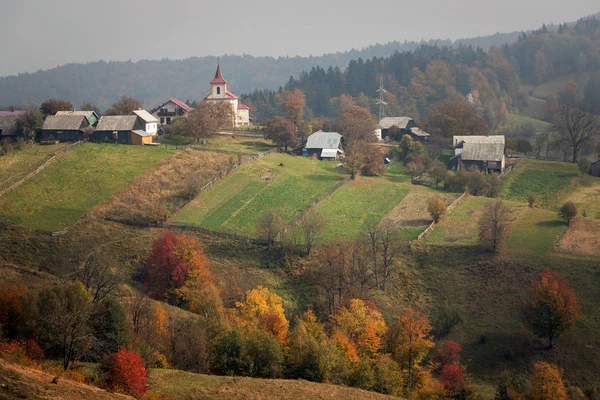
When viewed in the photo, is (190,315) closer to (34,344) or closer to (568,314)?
(34,344)

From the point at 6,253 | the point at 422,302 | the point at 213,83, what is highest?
the point at 213,83

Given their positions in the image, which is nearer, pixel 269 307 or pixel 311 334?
pixel 311 334

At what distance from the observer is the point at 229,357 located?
3080cm

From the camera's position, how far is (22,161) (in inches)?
2432

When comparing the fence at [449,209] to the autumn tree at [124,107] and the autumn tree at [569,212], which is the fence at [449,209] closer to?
the autumn tree at [569,212]

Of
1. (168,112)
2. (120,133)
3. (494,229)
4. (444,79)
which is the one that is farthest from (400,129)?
(444,79)

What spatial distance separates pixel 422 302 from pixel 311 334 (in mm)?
13677

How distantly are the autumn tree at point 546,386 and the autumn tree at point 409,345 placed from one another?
563cm

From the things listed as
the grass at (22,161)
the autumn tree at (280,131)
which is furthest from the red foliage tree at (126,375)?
the autumn tree at (280,131)

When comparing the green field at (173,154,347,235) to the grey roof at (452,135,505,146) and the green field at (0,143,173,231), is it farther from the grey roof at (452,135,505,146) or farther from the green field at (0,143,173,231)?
→ the grey roof at (452,135,505,146)

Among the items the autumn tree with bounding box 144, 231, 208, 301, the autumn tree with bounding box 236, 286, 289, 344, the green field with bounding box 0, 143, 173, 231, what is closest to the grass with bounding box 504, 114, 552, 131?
the green field with bounding box 0, 143, 173, 231

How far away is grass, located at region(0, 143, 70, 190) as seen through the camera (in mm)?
57625

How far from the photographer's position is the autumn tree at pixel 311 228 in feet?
164

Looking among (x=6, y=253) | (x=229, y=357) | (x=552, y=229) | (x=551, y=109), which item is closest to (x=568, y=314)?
(x=552, y=229)
